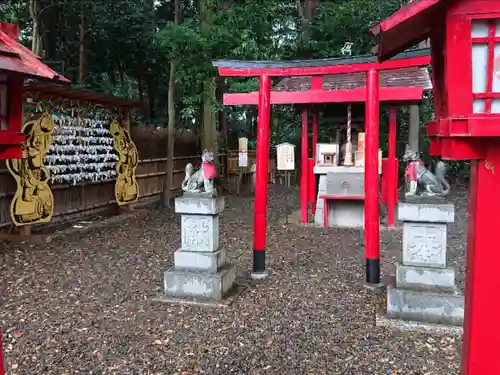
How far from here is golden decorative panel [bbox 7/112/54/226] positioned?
25.2 feet

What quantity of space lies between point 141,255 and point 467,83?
6206mm

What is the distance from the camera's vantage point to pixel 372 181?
579cm

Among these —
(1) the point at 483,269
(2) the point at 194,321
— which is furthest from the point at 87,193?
(1) the point at 483,269

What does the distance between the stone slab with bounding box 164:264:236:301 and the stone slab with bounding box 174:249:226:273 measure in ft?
0.20

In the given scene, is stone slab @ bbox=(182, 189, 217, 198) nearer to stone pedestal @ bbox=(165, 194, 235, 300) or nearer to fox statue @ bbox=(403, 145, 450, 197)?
stone pedestal @ bbox=(165, 194, 235, 300)

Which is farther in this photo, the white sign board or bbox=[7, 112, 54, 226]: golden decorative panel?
the white sign board

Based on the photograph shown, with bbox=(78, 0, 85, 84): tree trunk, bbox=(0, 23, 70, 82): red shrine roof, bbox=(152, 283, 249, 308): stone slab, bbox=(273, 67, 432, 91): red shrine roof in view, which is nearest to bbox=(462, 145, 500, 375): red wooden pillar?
bbox=(0, 23, 70, 82): red shrine roof

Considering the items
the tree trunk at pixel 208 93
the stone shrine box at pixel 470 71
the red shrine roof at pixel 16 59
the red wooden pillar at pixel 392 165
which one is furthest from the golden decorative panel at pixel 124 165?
the stone shrine box at pixel 470 71

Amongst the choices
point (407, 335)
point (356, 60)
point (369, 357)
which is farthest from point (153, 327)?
point (356, 60)

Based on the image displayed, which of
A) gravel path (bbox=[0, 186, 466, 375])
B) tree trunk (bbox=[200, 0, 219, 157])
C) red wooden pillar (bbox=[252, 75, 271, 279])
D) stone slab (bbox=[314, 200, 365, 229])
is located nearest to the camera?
gravel path (bbox=[0, 186, 466, 375])

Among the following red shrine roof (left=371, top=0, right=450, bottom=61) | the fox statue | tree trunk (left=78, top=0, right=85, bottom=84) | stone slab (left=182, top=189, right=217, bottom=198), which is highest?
tree trunk (left=78, top=0, right=85, bottom=84)

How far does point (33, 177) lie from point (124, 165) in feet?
10.5

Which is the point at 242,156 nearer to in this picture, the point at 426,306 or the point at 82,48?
the point at 82,48

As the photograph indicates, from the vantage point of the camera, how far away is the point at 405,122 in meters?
17.7
